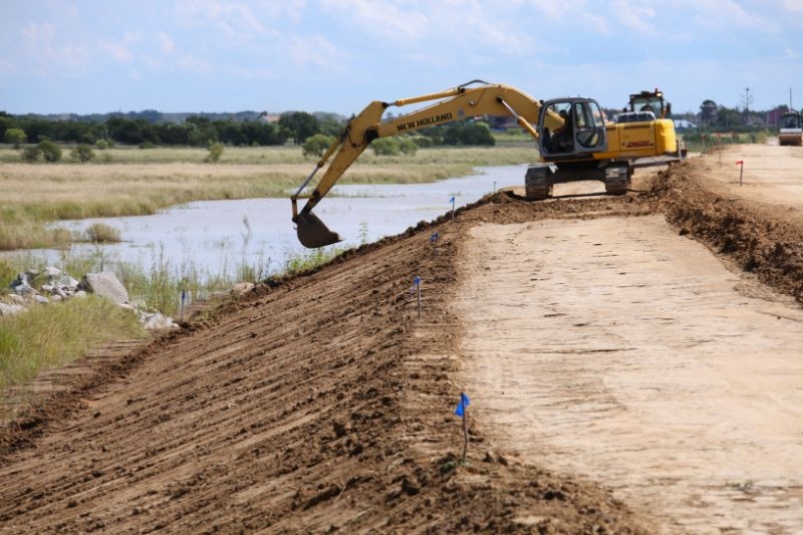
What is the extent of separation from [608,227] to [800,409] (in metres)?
11.0

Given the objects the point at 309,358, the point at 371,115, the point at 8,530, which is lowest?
the point at 8,530

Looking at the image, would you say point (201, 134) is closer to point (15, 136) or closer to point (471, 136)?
point (471, 136)

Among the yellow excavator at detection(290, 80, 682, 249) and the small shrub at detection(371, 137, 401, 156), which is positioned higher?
the yellow excavator at detection(290, 80, 682, 249)

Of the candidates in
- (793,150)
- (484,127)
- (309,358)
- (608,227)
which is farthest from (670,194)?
(484,127)

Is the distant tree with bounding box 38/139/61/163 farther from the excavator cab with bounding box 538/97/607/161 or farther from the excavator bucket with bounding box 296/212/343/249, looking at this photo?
the excavator cab with bounding box 538/97/607/161

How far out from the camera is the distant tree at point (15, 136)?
3839 inches

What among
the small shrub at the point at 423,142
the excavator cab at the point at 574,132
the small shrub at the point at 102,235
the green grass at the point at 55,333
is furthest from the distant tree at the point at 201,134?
the green grass at the point at 55,333

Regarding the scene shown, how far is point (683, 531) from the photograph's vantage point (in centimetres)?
678

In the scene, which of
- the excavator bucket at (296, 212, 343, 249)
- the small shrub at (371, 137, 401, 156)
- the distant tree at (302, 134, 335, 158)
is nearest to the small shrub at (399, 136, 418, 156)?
the small shrub at (371, 137, 401, 156)

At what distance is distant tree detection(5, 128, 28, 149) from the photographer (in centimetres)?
9750

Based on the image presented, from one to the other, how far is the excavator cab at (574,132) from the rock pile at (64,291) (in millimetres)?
7967

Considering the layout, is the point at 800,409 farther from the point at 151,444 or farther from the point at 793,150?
the point at 793,150

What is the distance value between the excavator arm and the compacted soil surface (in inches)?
177

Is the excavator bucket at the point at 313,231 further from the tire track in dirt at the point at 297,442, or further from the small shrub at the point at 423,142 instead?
the small shrub at the point at 423,142
